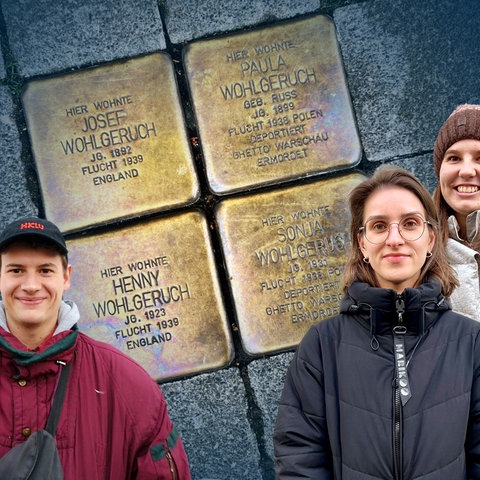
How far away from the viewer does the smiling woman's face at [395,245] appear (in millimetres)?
1831

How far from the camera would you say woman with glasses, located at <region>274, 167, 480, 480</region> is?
1.65 meters

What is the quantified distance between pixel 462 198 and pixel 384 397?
813 mm

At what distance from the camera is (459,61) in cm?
311

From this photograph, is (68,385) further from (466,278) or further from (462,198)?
(462,198)

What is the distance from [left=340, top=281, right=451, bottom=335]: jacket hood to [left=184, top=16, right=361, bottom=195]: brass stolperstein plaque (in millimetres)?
1393

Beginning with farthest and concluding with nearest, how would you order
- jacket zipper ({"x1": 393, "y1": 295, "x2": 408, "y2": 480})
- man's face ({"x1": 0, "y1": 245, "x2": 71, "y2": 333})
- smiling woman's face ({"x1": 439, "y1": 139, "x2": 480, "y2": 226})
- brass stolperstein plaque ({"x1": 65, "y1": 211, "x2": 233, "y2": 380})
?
brass stolperstein plaque ({"x1": 65, "y1": 211, "x2": 233, "y2": 380}) → smiling woman's face ({"x1": 439, "y1": 139, "x2": 480, "y2": 226}) → man's face ({"x1": 0, "y1": 245, "x2": 71, "y2": 333}) → jacket zipper ({"x1": 393, "y1": 295, "x2": 408, "y2": 480})

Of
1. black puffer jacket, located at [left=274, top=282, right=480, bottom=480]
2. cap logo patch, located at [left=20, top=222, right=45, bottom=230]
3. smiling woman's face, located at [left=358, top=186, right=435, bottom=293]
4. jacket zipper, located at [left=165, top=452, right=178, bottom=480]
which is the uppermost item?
cap logo patch, located at [left=20, top=222, right=45, bottom=230]

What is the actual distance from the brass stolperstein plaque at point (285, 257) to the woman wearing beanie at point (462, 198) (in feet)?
2.93

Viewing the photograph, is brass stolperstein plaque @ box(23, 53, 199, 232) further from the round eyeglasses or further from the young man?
the round eyeglasses

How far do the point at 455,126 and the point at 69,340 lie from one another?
59.0 inches

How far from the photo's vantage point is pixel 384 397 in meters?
1.71

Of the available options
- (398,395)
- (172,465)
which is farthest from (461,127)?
(172,465)

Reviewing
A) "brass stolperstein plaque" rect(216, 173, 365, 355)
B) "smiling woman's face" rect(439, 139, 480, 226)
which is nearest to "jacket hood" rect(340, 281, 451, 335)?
"smiling woman's face" rect(439, 139, 480, 226)

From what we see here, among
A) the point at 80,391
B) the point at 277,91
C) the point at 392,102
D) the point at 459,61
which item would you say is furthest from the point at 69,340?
the point at 459,61
